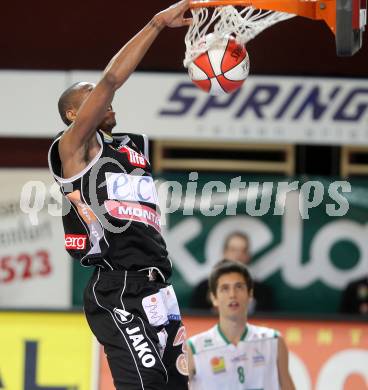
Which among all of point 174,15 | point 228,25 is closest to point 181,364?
point 174,15

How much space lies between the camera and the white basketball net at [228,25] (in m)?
7.63

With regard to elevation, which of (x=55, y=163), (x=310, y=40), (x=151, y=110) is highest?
(x=310, y=40)

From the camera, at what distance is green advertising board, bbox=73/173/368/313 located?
11719 mm

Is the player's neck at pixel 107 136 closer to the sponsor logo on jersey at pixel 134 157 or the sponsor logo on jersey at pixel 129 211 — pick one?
the sponsor logo on jersey at pixel 134 157

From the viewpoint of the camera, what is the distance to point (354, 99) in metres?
11.7

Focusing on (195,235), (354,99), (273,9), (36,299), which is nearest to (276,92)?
(354,99)

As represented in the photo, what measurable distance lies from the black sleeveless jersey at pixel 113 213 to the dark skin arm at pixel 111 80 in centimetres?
18

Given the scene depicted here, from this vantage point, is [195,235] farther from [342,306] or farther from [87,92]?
[87,92]

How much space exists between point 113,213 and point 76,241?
29cm

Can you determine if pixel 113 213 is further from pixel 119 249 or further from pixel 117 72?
pixel 117 72

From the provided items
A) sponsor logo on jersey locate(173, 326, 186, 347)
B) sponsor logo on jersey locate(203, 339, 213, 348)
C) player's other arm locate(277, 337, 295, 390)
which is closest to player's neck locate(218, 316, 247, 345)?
sponsor logo on jersey locate(203, 339, 213, 348)

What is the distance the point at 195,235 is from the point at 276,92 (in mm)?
1490

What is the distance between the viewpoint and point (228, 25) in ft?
25.2

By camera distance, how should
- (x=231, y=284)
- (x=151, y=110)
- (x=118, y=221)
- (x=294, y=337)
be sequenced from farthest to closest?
(x=151, y=110), (x=294, y=337), (x=231, y=284), (x=118, y=221)
